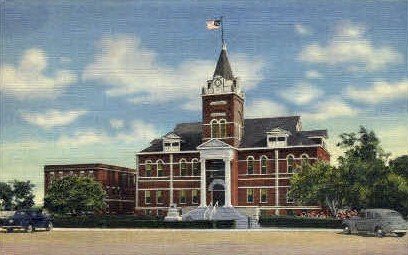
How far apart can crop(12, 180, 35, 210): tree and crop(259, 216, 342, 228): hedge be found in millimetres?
14187

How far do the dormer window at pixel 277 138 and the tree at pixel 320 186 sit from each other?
481cm

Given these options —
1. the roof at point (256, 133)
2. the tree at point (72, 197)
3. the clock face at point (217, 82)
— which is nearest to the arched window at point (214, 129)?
the roof at point (256, 133)

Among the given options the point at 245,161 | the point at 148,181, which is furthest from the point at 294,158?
the point at 148,181

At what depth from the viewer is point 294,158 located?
1866 inches

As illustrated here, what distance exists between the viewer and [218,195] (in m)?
49.1

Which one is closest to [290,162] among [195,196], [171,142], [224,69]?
[195,196]

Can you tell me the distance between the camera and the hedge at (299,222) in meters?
33.3

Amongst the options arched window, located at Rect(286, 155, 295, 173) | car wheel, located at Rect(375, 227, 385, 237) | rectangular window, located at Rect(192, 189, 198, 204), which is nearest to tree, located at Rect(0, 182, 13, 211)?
rectangular window, located at Rect(192, 189, 198, 204)

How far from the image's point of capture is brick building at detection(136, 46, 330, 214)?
4772 cm

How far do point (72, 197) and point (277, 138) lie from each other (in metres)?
15.9

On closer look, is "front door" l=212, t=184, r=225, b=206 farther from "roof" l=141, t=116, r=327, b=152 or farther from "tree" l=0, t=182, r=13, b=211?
"tree" l=0, t=182, r=13, b=211

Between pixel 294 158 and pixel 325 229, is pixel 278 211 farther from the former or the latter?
pixel 325 229

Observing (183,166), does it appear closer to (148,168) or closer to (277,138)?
(148,168)

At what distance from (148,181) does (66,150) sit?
2325 cm
